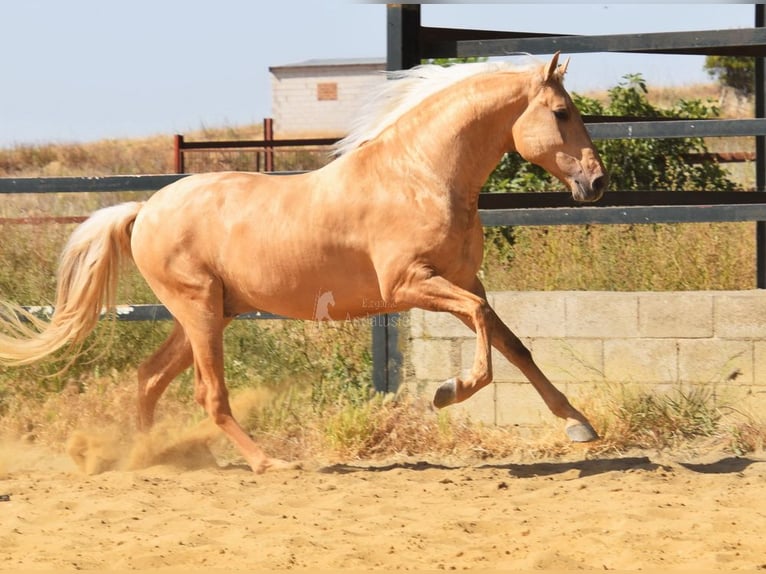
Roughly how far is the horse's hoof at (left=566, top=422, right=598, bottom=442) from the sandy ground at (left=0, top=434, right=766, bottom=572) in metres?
0.18

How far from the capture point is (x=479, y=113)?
19.3 ft

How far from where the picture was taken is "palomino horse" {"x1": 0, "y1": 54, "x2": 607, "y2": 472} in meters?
5.72

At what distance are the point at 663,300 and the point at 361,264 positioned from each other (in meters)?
1.93

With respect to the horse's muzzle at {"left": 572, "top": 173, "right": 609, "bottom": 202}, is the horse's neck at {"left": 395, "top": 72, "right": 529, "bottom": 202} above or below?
above

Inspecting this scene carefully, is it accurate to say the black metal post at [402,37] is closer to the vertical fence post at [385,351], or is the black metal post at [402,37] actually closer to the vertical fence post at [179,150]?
the vertical fence post at [385,351]

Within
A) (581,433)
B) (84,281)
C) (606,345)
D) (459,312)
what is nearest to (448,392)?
(459,312)

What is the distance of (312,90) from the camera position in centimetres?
4272

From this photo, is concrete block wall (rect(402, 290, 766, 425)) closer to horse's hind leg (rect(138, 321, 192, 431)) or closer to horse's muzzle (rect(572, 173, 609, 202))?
horse's muzzle (rect(572, 173, 609, 202))

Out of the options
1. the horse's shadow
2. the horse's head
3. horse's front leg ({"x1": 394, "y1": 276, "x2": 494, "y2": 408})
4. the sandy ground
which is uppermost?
the horse's head

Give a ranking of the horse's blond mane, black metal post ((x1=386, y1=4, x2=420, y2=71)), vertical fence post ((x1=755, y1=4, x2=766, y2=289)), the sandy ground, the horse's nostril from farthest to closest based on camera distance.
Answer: vertical fence post ((x1=755, y1=4, x2=766, y2=289)), black metal post ((x1=386, y1=4, x2=420, y2=71)), the horse's blond mane, the horse's nostril, the sandy ground

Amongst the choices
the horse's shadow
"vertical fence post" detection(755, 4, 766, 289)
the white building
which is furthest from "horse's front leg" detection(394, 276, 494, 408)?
the white building

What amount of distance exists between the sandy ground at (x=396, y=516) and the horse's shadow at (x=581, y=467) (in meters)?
0.02

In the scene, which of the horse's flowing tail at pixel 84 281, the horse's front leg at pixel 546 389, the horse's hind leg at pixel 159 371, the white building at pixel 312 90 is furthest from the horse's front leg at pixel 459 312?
the white building at pixel 312 90

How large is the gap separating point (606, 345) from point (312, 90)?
37.3m
